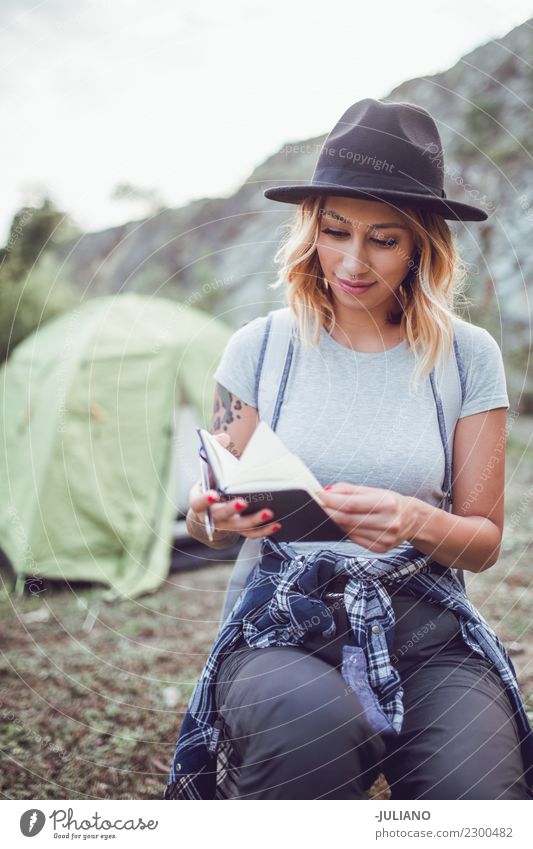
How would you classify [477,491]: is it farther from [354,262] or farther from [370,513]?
[354,262]

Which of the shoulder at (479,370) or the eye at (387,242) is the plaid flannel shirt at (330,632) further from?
the eye at (387,242)

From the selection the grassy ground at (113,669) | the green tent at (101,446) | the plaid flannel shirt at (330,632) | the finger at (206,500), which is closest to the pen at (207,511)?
the finger at (206,500)

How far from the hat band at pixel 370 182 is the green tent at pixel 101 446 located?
2757 mm

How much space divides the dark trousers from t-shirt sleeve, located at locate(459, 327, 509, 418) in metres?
0.42

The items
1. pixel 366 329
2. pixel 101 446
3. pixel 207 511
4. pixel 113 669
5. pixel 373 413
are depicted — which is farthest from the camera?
pixel 101 446

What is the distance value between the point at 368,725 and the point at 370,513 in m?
0.35

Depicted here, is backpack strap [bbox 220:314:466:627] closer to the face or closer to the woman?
the woman

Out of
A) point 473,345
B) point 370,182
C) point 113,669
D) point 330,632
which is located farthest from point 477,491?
point 113,669

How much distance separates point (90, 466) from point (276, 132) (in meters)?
2.48

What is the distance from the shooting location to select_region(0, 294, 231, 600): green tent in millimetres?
3996

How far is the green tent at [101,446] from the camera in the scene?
3996 mm

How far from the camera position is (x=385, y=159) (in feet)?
4.62

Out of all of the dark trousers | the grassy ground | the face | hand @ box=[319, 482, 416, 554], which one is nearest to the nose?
the face
